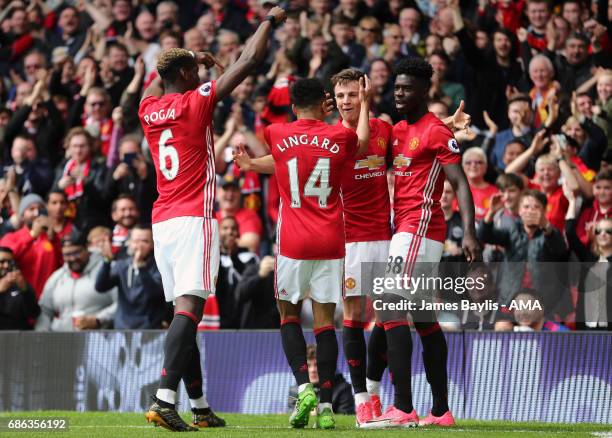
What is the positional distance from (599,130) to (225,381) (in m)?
5.16

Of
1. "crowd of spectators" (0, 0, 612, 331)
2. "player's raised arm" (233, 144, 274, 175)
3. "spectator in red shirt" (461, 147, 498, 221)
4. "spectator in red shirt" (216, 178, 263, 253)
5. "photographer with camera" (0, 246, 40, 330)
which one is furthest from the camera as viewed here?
"spectator in red shirt" (216, 178, 263, 253)

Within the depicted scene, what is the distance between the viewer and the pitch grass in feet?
26.1

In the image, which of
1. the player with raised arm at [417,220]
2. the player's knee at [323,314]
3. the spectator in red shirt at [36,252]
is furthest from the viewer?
the spectator in red shirt at [36,252]

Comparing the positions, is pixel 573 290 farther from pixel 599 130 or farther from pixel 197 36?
pixel 197 36

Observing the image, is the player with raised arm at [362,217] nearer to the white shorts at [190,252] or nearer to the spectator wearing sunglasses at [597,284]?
the white shorts at [190,252]

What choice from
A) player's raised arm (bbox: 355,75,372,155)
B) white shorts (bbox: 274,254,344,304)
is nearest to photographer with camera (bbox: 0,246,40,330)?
white shorts (bbox: 274,254,344,304)

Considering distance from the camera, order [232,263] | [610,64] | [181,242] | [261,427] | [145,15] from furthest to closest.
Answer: [145,15]
[610,64]
[232,263]
[261,427]
[181,242]

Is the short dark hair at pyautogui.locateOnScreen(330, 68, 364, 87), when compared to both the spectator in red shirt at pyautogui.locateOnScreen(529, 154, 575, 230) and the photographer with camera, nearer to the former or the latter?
the spectator in red shirt at pyautogui.locateOnScreen(529, 154, 575, 230)

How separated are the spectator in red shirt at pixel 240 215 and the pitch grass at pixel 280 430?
137 inches

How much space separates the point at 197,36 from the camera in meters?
16.7

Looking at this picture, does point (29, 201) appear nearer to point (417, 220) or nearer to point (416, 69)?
point (416, 69)

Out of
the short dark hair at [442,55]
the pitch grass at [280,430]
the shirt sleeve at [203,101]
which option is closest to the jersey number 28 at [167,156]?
the shirt sleeve at [203,101]

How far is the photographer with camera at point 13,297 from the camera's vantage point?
13.4 m

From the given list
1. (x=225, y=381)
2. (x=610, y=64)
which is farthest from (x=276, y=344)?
(x=610, y=64)
